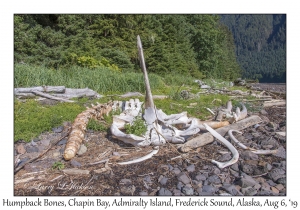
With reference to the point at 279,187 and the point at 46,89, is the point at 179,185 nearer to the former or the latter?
the point at 279,187

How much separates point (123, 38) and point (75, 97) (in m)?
13.3

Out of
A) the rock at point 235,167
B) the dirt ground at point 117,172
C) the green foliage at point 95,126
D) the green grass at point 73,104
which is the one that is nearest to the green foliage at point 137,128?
the green grass at point 73,104

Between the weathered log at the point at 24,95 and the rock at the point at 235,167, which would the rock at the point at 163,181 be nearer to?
the rock at the point at 235,167

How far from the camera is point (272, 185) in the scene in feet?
9.93

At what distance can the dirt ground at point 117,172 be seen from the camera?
294cm

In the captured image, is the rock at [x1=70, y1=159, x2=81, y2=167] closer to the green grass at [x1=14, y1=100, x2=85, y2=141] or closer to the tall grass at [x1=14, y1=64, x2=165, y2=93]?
the green grass at [x1=14, y1=100, x2=85, y2=141]

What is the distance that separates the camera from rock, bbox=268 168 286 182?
10.3 feet

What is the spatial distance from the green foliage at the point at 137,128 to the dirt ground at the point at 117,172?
27 centimetres

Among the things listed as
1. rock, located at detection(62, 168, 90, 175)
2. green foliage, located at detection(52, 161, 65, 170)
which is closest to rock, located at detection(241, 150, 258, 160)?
rock, located at detection(62, 168, 90, 175)

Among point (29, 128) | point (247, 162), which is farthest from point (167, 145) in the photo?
point (29, 128)

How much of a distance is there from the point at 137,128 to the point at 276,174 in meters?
2.18

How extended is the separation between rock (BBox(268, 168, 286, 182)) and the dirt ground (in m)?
0.32

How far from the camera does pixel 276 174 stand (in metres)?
3.19

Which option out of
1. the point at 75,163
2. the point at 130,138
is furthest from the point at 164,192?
the point at 75,163
